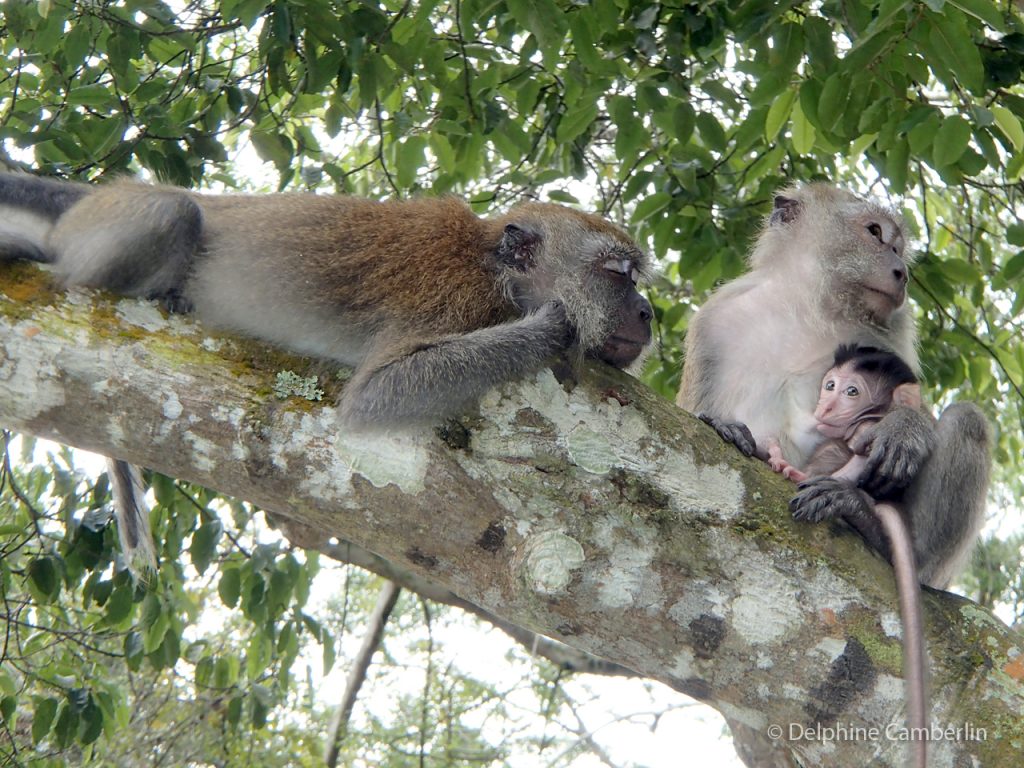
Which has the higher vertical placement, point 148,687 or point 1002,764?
point 1002,764

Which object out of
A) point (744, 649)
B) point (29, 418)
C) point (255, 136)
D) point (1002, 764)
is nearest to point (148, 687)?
point (255, 136)

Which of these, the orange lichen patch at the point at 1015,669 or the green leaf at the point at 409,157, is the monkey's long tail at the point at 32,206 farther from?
the orange lichen patch at the point at 1015,669

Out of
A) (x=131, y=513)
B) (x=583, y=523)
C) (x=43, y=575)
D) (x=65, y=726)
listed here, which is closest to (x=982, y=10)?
(x=583, y=523)

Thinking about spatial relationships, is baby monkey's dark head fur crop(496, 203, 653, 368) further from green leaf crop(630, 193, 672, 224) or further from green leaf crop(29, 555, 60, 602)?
green leaf crop(29, 555, 60, 602)

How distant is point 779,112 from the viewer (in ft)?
16.5

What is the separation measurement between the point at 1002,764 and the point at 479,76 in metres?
3.98

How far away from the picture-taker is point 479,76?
5457mm

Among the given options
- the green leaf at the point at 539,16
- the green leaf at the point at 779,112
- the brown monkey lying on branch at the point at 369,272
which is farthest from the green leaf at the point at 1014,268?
the green leaf at the point at 539,16

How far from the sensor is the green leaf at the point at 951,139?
13.7 ft

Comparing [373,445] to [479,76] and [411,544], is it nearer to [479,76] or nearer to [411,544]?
[411,544]

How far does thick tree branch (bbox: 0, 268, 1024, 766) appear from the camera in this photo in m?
3.00

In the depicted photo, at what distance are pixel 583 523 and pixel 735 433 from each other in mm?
1039

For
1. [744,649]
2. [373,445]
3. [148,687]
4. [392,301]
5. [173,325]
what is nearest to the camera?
[744,649]

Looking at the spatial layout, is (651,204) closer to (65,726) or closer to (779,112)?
(779,112)
